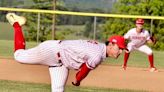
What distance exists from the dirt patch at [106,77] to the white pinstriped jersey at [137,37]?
751 millimetres

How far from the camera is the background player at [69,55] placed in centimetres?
588

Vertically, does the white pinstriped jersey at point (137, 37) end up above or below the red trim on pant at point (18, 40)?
below

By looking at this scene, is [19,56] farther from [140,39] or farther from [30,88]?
[140,39]

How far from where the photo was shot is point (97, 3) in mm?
43125

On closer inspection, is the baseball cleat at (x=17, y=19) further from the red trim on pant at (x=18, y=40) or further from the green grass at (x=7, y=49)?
the green grass at (x=7, y=49)

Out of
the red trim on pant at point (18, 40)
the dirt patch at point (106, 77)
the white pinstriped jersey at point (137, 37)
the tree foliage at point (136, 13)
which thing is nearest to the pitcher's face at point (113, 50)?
the red trim on pant at point (18, 40)

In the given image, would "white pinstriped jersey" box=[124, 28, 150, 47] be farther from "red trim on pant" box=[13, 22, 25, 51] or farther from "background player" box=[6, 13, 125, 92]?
"background player" box=[6, 13, 125, 92]

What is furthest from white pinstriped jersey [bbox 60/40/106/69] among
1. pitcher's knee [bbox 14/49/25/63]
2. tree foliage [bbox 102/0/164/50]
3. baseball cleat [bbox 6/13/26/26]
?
tree foliage [bbox 102/0/164/50]

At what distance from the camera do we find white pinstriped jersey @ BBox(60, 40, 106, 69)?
5879mm

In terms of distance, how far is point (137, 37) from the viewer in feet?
45.8

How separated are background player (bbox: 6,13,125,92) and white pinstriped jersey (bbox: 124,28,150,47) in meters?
7.53

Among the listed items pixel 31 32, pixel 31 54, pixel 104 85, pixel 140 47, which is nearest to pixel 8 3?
pixel 31 32

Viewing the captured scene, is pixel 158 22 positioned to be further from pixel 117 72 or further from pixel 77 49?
pixel 77 49

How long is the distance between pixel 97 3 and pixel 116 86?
3291 cm
